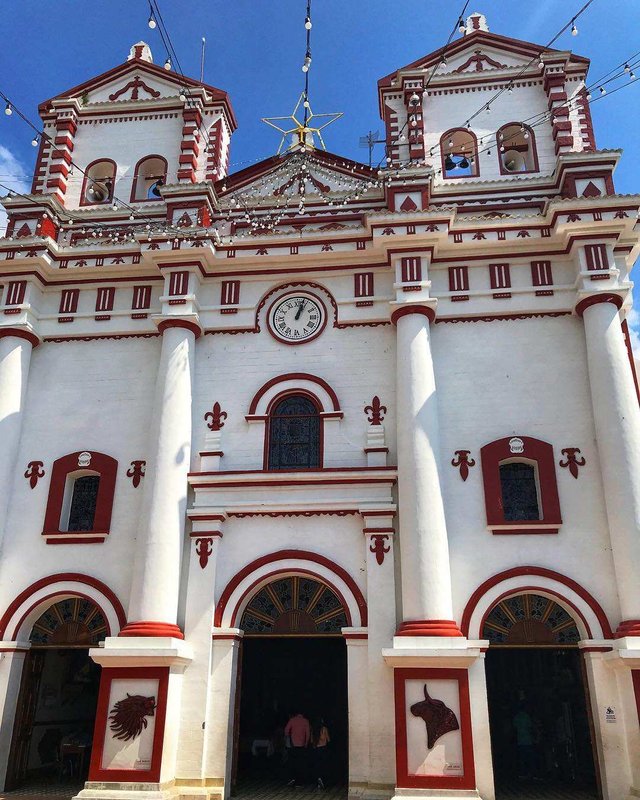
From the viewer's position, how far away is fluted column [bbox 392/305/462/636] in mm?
12195

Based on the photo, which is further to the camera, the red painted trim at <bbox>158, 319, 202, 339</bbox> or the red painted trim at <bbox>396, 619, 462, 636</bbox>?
the red painted trim at <bbox>158, 319, 202, 339</bbox>

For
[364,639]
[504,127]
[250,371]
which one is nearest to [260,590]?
[364,639]

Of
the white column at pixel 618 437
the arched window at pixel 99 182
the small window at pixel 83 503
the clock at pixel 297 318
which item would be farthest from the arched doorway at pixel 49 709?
the arched window at pixel 99 182

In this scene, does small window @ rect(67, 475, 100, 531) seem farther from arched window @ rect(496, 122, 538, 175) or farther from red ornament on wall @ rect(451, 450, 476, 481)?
arched window @ rect(496, 122, 538, 175)

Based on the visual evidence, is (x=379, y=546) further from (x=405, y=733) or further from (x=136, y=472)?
(x=136, y=472)

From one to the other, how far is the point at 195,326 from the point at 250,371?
1.46m

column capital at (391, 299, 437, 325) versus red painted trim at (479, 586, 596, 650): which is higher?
column capital at (391, 299, 437, 325)

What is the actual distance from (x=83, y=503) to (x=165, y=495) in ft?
6.95

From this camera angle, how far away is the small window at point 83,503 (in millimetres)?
14352

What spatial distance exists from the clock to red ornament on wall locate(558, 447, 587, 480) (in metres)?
5.32

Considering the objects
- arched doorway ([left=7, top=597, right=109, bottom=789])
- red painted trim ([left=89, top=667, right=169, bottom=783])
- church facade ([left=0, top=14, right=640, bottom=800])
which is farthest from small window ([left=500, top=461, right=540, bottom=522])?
arched doorway ([left=7, top=597, right=109, bottom=789])

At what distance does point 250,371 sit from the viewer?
1497cm

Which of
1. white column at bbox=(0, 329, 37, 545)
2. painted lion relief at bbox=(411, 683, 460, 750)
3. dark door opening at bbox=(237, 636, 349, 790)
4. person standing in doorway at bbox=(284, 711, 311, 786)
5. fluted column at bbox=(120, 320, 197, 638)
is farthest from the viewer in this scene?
dark door opening at bbox=(237, 636, 349, 790)

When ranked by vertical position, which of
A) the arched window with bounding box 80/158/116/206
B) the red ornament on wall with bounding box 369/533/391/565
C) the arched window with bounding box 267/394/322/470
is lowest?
the red ornament on wall with bounding box 369/533/391/565
